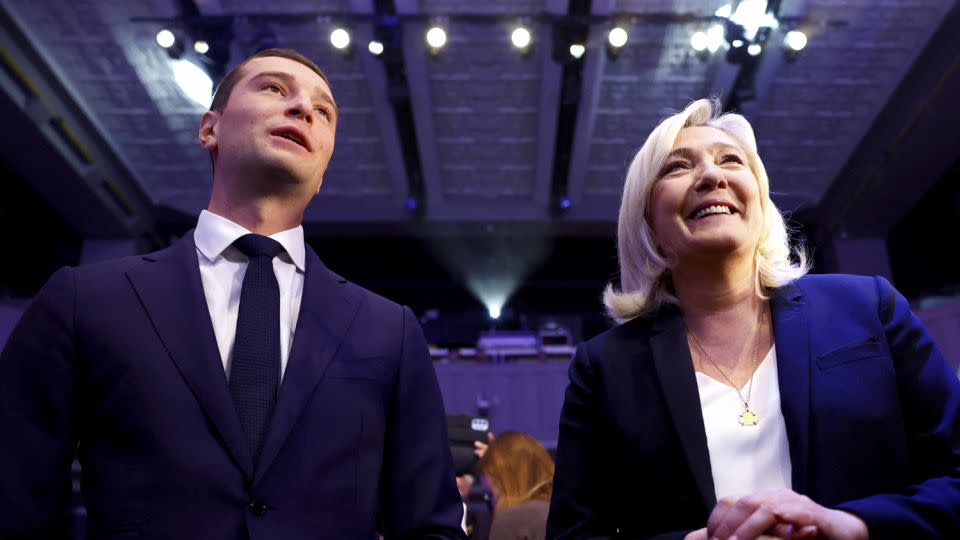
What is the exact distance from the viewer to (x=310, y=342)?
1.36 meters

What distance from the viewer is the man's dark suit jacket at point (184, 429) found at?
1.17 m

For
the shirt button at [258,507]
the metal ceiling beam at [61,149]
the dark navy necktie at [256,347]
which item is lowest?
the shirt button at [258,507]

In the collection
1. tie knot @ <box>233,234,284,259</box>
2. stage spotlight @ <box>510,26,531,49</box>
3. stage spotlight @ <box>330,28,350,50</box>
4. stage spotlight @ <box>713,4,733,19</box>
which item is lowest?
tie knot @ <box>233,234,284,259</box>

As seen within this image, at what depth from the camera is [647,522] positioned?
135 cm

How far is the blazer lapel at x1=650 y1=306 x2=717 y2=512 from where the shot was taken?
1289 mm

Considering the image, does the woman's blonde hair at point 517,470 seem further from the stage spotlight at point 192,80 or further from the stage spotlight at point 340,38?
the stage spotlight at point 192,80

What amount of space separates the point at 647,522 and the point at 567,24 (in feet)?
23.4

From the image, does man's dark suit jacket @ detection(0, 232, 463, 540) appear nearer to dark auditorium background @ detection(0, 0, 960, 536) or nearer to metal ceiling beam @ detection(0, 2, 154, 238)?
dark auditorium background @ detection(0, 0, 960, 536)

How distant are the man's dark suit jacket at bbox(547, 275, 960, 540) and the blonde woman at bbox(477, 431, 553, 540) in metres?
1.36

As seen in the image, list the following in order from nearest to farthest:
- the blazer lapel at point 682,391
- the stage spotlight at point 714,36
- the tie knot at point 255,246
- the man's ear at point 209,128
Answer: the blazer lapel at point 682,391
the tie knot at point 255,246
the man's ear at point 209,128
the stage spotlight at point 714,36

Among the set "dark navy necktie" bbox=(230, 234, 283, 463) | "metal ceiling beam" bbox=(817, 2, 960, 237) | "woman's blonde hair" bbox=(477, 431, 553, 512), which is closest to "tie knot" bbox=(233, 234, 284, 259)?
"dark navy necktie" bbox=(230, 234, 283, 463)

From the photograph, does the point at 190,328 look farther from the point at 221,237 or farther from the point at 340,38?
the point at 340,38

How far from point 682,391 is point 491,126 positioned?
8.32 meters

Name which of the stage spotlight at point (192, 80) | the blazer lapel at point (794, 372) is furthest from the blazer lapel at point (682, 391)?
the stage spotlight at point (192, 80)
